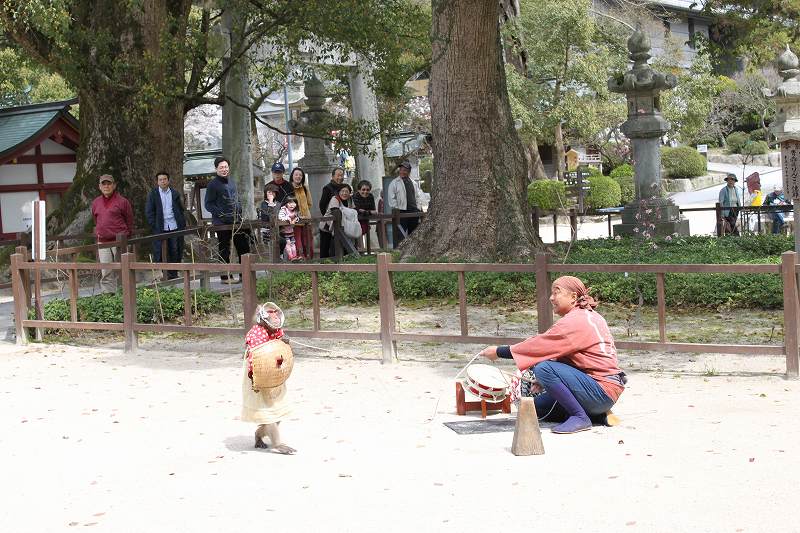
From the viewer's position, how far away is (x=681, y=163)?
44.2 m

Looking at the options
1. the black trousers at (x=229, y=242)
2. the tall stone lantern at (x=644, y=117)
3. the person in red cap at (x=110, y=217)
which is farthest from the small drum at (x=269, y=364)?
the tall stone lantern at (x=644, y=117)

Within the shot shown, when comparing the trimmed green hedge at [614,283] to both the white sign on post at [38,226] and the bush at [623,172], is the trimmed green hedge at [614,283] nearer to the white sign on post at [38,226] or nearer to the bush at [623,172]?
the white sign on post at [38,226]

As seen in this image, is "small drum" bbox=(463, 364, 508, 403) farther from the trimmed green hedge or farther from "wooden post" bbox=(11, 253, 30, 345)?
"wooden post" bbox=(11, 253, 30, 345)

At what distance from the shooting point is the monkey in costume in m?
7.20

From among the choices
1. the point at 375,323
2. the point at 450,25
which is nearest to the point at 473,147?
the point at 450,25

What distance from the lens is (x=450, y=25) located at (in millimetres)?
15328

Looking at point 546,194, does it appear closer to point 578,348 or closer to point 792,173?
point 792,173

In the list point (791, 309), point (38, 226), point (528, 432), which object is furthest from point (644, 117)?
point (528, 432)

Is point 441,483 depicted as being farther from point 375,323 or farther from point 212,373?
point 375,323

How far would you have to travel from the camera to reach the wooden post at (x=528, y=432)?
22.3 ft

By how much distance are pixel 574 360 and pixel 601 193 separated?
30.9m

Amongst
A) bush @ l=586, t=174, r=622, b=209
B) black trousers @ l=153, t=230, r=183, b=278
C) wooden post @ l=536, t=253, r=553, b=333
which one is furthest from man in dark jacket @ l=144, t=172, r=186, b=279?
bush @ l=586, t=174, r=622, b=209

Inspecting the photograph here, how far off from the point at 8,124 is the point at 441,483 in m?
22.3

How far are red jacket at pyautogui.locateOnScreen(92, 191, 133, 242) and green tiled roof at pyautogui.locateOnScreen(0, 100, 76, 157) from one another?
951cm
